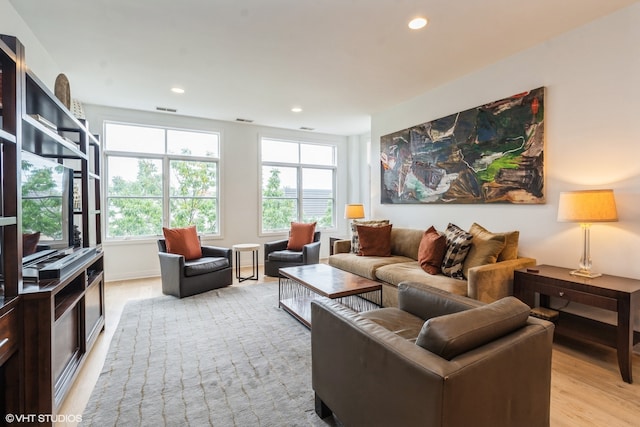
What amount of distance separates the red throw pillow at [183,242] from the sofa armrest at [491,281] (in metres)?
3.60

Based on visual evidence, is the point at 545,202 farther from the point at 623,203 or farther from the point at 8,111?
the point at 8,111

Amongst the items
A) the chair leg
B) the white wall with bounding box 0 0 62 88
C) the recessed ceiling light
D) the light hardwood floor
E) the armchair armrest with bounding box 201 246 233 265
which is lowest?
the light hardwood floor

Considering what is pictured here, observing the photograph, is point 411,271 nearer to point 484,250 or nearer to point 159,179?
point 484,250

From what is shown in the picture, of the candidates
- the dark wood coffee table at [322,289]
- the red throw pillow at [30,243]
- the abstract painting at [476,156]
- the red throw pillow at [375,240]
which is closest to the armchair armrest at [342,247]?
the red throw pillow at [375,240]

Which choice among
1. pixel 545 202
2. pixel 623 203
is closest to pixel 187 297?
pixel 545 202

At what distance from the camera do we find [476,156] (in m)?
3.52

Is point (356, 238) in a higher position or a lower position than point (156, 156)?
lower

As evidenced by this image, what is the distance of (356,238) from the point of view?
14.6 feet

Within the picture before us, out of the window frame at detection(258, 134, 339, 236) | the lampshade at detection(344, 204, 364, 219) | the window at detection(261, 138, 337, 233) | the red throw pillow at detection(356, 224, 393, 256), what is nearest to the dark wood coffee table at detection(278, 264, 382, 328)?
the red throw pillow at detection(356, 224, 393, 256)

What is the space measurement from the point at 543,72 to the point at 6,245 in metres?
4.26

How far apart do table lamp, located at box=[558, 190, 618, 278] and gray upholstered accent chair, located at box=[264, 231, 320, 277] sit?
3.27 meters

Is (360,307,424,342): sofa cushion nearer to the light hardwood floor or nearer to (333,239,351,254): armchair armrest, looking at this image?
the light hardwood floor

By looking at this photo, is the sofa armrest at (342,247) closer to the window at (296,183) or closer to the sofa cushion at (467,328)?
the window at (296,183)

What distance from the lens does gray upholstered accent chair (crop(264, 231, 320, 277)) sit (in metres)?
4.84
